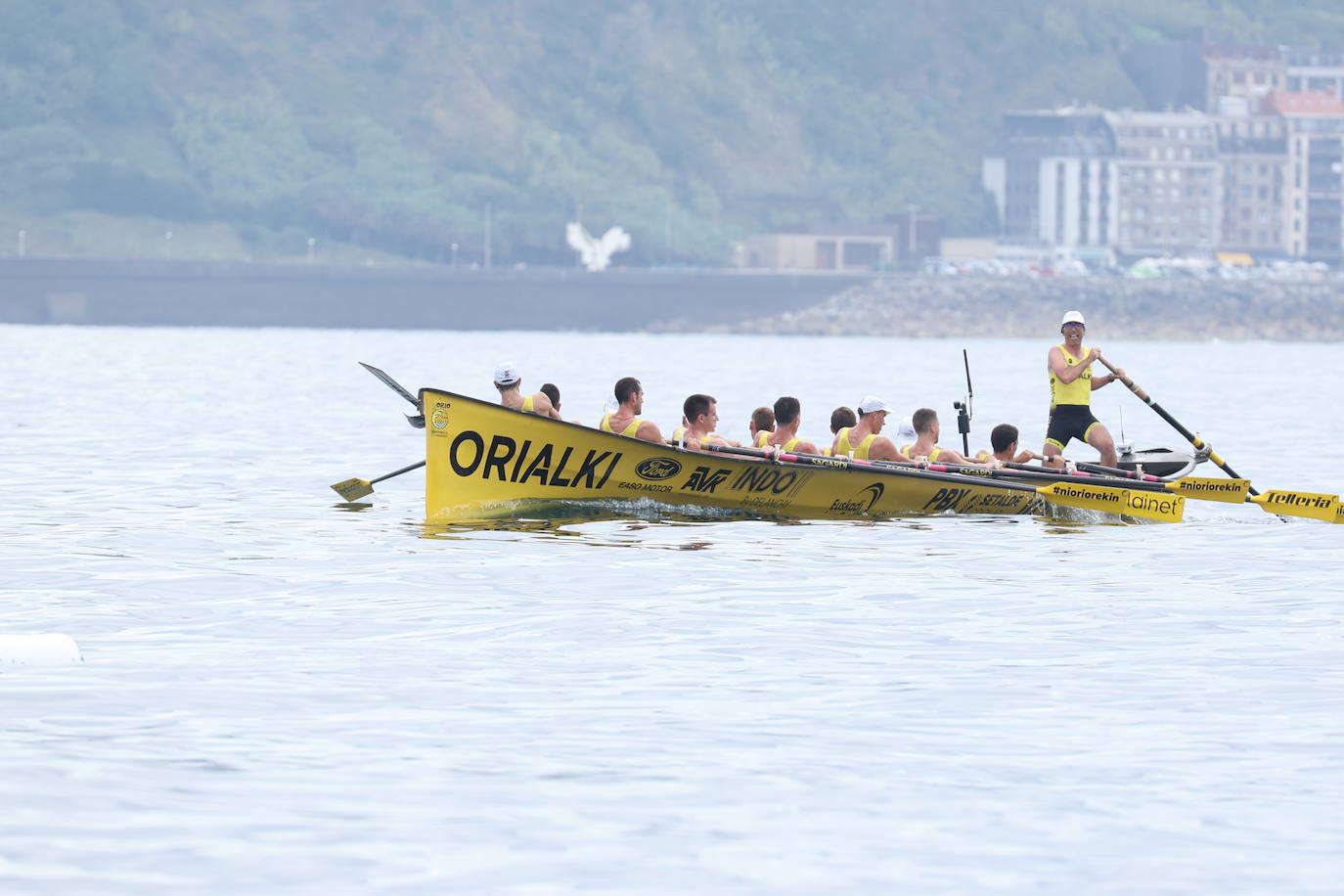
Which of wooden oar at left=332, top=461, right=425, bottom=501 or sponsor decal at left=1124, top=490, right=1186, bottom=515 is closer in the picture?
sponsor decal at left=1124, top=490, right=1186, bottom=515

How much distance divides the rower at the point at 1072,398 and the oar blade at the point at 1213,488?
34.5 inches

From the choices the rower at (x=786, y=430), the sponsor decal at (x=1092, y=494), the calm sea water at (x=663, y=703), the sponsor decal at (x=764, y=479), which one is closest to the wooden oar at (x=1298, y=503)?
the calm sea water at (x=663, y=703)

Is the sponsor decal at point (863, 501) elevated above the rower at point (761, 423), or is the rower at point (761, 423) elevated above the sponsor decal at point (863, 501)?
the rower at point (761, 423)

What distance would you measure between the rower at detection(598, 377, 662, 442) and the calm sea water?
0.94 meters

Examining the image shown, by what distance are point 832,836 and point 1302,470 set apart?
2927cm

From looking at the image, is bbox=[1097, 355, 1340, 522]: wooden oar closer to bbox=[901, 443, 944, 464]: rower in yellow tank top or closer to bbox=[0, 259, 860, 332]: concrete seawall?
bbox=[901, 443, 944, 464]: rower in yellow tank top

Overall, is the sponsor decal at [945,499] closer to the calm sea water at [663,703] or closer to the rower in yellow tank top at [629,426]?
the calm sea water at [663,703]

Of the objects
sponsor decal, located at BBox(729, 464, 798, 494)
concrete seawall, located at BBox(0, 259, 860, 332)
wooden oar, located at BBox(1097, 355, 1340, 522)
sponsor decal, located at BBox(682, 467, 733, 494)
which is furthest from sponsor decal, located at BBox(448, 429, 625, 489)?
concrete seawall, located at BBox(0, 259, 860, 332)

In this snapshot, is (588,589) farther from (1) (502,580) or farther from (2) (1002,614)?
(2) (1002,614)

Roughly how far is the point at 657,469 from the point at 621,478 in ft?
1.27

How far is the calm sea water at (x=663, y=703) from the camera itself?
36.7 ft

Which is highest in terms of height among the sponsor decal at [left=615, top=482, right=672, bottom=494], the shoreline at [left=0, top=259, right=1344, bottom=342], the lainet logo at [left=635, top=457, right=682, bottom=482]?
the shoreline at [left=0, top=259, right=1344, bottom=342]

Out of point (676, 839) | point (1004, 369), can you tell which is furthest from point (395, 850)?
point (1004, 369)

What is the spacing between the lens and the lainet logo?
2508 cm
